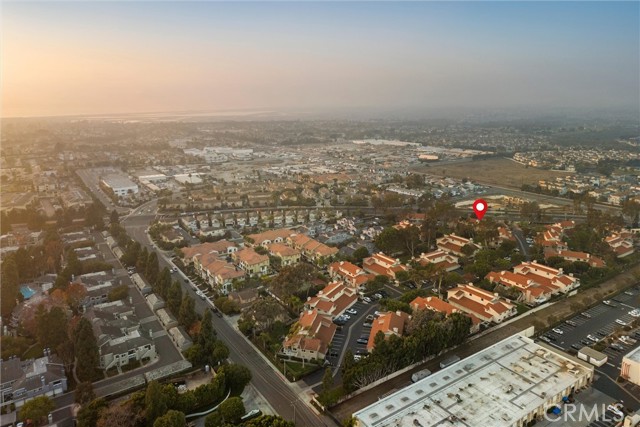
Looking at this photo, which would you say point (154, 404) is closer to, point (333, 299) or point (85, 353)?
point (85, 353)

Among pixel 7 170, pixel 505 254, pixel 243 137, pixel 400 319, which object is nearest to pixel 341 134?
pixel 243 137

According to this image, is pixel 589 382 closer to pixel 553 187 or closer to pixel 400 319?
pixel 400 319

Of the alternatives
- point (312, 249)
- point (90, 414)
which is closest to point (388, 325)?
point (312, 249)

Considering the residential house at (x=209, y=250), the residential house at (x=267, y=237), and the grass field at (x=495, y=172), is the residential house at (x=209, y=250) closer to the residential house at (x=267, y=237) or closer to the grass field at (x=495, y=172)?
the residential house at (x=267, y=237)

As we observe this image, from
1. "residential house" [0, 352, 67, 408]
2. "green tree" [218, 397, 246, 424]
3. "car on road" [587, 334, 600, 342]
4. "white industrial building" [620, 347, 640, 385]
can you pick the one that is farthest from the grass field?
"residential house" [0, 352, 67, 408]

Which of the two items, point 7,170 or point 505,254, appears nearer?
point 505,254

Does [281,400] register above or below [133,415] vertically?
below

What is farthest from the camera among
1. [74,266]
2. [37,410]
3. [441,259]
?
[441,259]
